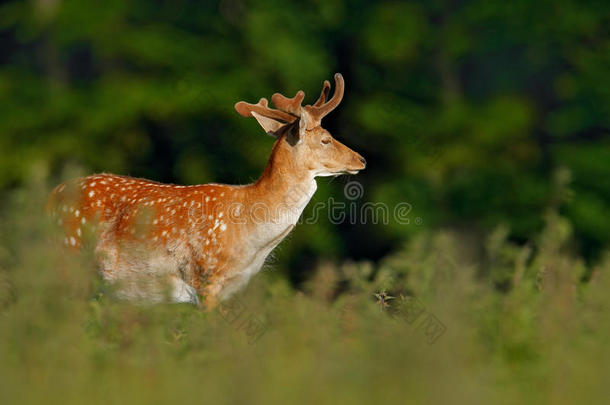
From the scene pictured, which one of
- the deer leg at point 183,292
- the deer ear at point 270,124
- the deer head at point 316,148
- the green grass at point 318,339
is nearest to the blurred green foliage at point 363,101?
the deer ear at point 270,124

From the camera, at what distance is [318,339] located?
4871mm

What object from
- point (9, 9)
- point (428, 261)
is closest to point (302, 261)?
point (9, 9)

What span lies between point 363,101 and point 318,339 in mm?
10804

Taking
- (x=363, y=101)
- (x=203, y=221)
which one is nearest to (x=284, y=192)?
(x=203, y=221)

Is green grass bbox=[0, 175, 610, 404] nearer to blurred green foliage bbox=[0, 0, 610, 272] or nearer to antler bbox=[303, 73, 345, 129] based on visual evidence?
antler bbox=[303, 73, 345, 129]

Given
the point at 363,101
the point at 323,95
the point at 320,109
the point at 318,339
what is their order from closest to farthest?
the point at 318,339
the point at 320,109
the point at 323,95
the point at 363,101

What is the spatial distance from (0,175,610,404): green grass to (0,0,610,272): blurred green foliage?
873 centimetres

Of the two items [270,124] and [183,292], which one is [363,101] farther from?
[183,292]

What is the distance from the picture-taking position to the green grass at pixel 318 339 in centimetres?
427

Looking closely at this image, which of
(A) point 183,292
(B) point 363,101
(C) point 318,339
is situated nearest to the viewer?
(C) point 318,339

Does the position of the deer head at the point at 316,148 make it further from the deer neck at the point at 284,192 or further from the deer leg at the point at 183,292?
the deer leg at the point at 183,292

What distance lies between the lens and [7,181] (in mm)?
15367

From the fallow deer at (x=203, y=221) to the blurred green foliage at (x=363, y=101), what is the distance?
22.4 ft

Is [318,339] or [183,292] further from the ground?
[318,339]
